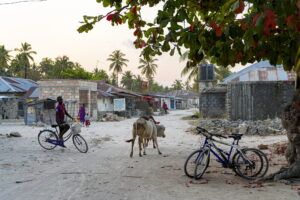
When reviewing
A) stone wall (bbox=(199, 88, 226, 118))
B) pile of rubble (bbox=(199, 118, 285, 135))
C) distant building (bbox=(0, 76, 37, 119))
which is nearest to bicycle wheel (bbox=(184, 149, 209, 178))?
pile of rubble (bbox=(199, 118, 285, 135))

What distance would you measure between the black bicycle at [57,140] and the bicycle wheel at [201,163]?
4761 mm

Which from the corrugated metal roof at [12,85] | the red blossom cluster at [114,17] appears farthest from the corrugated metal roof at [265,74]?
the corrugated metal roof at [12,85]

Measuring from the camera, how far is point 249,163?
18.1 ft

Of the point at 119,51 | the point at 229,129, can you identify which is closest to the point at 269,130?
the point at 229,129

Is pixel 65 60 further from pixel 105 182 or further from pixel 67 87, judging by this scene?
pixel 105 182

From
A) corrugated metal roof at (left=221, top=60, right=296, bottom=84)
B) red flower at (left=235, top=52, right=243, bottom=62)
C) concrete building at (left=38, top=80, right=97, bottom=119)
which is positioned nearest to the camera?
red flower at (left=235, top=52, right=243, bottom=62)

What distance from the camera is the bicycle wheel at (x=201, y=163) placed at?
5.56 metres

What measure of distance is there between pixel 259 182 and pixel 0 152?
8.15 m

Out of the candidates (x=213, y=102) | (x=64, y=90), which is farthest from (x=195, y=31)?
(x=64, y=90)

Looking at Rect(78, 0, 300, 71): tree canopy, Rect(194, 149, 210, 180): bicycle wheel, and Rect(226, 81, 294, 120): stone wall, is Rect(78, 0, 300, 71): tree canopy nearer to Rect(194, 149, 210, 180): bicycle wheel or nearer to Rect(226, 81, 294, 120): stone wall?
Rect(194, 149, 210, 180): bicycle wheel

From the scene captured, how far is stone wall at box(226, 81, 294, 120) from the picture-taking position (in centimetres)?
1625

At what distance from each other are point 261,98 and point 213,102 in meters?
7.45

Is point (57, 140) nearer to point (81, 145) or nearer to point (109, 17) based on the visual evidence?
point (81, 145)

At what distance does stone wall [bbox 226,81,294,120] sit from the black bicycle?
10596mm
